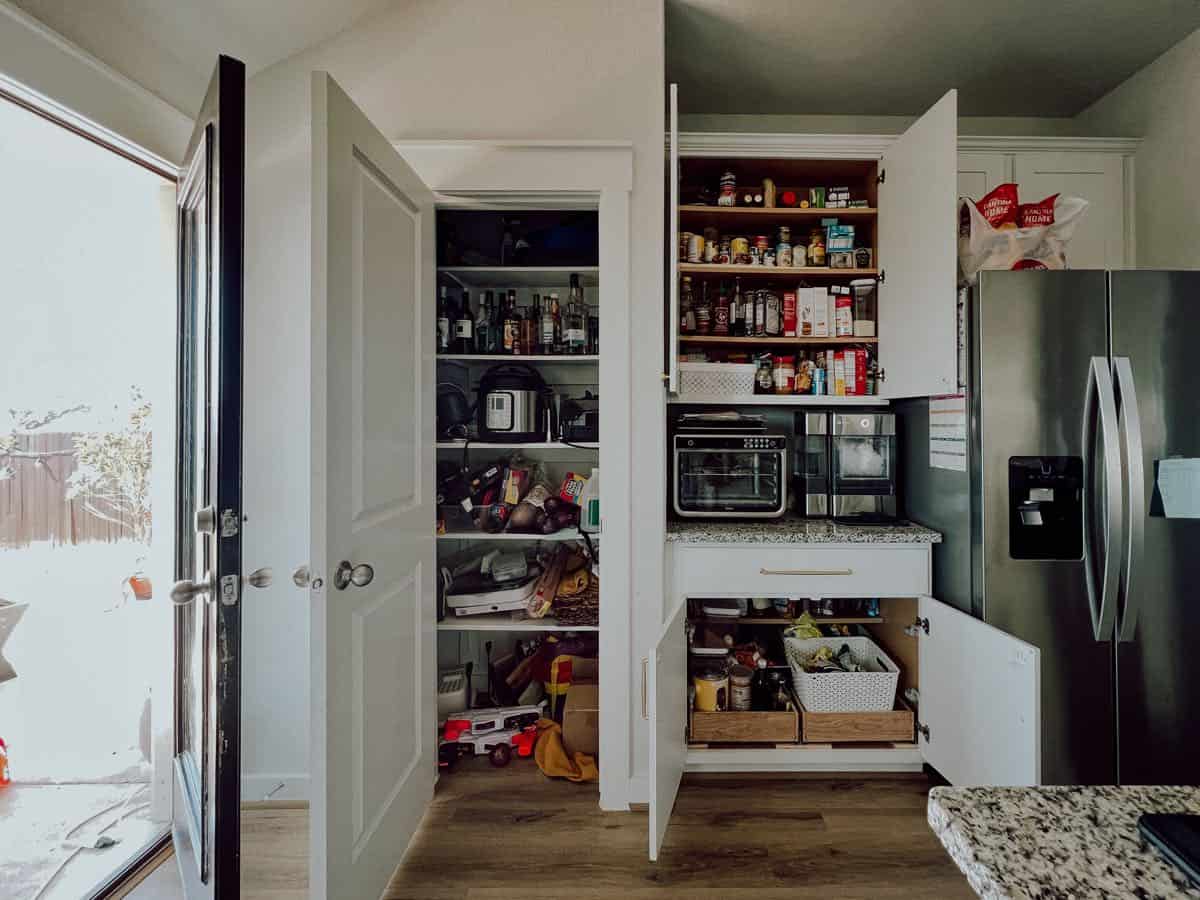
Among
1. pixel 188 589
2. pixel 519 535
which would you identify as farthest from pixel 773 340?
pixel 188 589

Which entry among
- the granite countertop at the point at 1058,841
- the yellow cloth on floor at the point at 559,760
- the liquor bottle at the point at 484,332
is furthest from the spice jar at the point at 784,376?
the granite countertop at the point at 1058,841

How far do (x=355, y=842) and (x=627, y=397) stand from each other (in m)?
1.36

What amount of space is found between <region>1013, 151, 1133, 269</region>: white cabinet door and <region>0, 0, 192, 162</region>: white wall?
9.69ft

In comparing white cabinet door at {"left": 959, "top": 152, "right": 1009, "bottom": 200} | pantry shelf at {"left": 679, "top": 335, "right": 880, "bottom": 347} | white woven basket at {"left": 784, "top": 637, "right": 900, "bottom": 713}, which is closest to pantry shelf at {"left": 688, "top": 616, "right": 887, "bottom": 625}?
white woven basket at {"left": 784, "top": 637, "right": 900, "bottom": 713}

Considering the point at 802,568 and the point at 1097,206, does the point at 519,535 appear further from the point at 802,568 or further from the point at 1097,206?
the point at 1097,206

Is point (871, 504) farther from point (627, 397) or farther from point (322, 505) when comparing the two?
point (322, 505)

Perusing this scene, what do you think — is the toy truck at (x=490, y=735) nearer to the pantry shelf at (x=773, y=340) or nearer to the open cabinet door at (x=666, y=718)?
the open cabinet door at (x=666, y=718)

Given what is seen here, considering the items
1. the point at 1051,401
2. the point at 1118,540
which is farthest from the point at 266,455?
the point at 1118,540

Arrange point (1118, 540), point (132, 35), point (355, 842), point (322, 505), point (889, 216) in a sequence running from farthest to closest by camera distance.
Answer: point (889, 216) < point (1118, 540) < point (132, 35) < point (355, 842) < point (322, 505)

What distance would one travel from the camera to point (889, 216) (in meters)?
2.04

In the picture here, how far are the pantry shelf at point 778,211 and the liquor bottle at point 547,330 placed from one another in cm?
60

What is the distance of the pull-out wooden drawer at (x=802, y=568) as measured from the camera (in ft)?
6.28

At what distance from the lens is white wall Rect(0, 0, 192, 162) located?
1.21 metres

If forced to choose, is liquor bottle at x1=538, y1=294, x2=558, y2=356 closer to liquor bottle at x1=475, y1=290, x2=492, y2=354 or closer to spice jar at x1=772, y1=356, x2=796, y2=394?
liquor bottle at x1=475, y1=290, x2=492, y2=354
